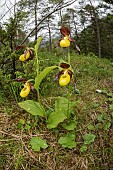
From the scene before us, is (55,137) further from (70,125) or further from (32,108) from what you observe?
(32,108)

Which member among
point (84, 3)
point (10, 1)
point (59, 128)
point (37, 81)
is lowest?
point (59, 128)

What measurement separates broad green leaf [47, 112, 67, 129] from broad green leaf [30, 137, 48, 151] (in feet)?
0.58

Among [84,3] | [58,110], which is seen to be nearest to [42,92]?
[58,110]

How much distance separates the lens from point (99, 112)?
8.64 ft

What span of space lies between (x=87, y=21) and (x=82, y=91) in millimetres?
12737

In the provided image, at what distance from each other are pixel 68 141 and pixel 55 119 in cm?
24

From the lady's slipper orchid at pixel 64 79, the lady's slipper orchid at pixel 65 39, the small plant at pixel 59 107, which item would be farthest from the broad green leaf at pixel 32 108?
the lady's slipper orchid at pixel 65 39

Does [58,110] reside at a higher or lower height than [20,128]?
higher

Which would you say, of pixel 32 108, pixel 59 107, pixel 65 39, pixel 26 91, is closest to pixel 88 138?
pixel 59 107

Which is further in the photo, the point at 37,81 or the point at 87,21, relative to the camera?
the point at 87,21

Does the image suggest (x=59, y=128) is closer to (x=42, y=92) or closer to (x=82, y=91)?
(x=42, y=92)

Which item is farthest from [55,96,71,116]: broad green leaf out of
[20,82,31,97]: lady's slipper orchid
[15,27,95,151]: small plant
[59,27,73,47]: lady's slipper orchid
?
[59,27,73,47]: lady's slipper orchid

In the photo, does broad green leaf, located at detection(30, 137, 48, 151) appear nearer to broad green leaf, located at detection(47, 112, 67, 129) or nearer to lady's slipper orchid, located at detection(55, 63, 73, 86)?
broad green leaf, located at detection(47, 112, 67, 129)

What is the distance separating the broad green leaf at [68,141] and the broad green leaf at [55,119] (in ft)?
0.49
